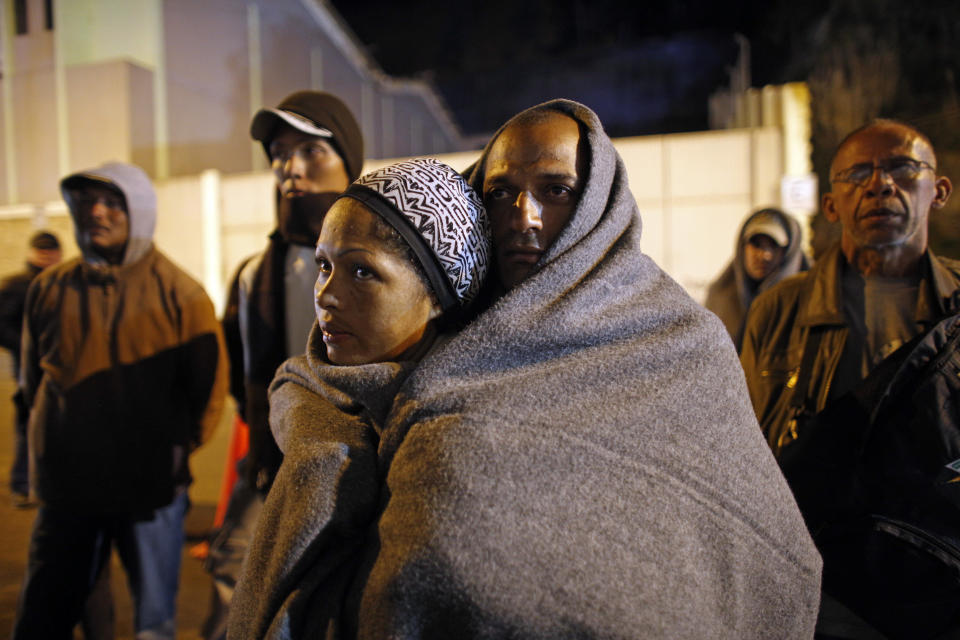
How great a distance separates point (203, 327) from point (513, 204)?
1883 mm

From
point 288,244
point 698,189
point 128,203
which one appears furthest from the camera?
point 698,189

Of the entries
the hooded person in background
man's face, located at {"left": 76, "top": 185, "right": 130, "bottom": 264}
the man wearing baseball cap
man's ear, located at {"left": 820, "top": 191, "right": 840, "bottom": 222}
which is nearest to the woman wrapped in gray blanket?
the man wearing baseball cap

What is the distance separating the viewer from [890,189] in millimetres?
1988

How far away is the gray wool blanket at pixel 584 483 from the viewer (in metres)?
0.94

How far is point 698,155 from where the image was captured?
9.38 m

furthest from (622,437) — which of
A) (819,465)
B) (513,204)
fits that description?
(819,465)

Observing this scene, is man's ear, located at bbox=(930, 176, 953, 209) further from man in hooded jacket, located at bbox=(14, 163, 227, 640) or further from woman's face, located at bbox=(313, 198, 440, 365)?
man in hooded jacket, located at bbox=(14, 163, 227, 640)

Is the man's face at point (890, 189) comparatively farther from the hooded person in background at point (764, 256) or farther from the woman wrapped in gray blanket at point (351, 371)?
the hooded person in background at point (764, 256)

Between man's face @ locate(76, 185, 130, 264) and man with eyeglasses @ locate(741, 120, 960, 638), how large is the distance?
2.60 meters

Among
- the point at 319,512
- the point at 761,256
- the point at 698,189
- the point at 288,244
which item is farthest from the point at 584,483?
the point at 698,189

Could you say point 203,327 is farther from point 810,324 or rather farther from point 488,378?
point 810,324

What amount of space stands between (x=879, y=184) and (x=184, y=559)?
14.1 feet

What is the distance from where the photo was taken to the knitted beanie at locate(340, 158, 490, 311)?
3.77ft

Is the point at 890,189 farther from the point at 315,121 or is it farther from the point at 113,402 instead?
the point at 113,402
